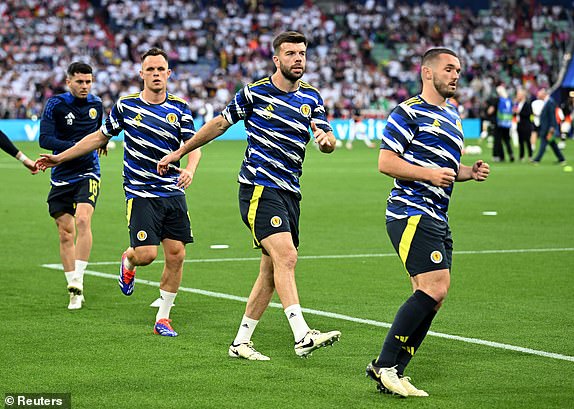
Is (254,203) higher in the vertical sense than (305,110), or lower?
lower

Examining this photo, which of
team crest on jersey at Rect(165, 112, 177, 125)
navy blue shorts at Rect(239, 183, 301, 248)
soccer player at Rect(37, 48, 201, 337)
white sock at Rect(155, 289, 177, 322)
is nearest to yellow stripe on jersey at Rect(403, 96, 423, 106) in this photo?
navy blue shorts at Rect(239, 183, 301, 248)

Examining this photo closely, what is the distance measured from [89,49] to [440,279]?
45.7m

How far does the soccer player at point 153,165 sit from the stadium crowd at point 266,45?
37136 millimetres

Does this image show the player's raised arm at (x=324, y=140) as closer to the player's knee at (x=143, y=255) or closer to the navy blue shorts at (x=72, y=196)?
the player's knee at (x=143, y=255)

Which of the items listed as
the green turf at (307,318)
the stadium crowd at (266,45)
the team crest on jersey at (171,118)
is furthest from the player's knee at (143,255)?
the stadium crowd at (266,45)

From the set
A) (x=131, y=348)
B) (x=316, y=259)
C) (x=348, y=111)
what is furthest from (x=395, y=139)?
(x=348, y=111)

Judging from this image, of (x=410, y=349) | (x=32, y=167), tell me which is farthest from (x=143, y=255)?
(x=410, y=349)

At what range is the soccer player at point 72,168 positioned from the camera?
11.3 m

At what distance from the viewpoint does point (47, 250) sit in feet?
49.6

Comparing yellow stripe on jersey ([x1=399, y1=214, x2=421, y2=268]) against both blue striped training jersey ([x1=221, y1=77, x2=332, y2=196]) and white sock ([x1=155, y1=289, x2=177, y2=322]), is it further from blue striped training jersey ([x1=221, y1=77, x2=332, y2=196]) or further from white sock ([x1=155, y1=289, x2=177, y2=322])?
white sock ([x1=155, y1=289, x2=177, y2=322])

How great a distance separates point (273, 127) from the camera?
28.1 feet

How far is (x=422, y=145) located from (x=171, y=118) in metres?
3.04

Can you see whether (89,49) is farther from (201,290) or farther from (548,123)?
(201,290)

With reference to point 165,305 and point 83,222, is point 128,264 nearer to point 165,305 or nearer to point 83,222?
point 165,305
